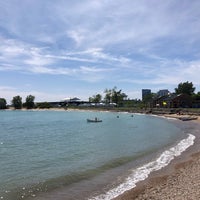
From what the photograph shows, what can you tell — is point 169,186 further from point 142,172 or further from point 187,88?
point 187,88

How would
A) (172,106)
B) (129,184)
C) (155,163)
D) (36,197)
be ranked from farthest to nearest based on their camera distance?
(172,106) → (155,163) → (129,184) → (36,197)

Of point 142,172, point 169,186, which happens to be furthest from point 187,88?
point 169,186

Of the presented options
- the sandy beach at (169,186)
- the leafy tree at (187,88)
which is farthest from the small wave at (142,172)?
the leafy tree at (187,88)

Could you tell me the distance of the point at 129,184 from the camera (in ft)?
63.4

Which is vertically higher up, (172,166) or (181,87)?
(181,87)

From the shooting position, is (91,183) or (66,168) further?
(66,168)

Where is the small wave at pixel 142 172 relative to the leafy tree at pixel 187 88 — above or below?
below

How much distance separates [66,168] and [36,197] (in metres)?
7.65

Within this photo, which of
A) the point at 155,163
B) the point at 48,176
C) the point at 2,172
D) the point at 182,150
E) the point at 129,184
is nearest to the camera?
the point at 129,184

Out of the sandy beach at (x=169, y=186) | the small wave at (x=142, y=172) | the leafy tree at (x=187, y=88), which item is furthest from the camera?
the leafy tree at (x=187, y=88)

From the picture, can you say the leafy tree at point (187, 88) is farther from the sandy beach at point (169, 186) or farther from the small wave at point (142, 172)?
the sandy beach at point (169, 186)

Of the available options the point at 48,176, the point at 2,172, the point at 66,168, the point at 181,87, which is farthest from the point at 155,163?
the point at 181,87

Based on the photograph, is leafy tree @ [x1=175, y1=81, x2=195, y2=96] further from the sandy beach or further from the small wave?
the sandy beach

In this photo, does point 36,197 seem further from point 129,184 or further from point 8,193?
point 129,184
